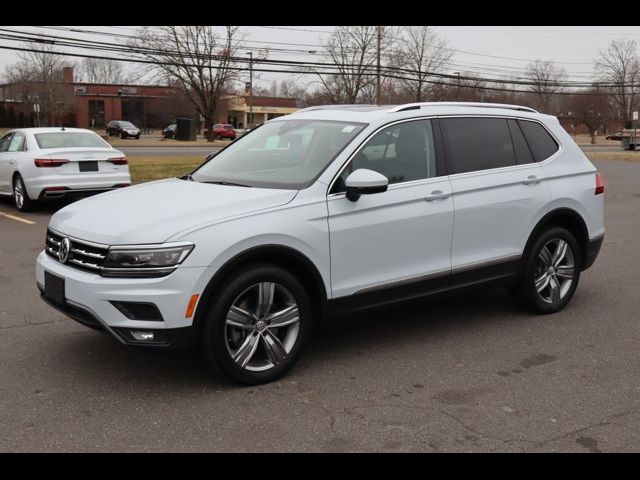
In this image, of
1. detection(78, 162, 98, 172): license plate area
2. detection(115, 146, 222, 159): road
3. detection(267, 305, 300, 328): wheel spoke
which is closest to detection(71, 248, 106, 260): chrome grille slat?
detection(267, 305, 300, 328): wheel spoke

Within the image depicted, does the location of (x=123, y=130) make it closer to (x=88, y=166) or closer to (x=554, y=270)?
(x=88, y=166)

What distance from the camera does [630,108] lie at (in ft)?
274

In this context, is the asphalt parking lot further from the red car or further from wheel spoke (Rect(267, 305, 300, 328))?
the red car

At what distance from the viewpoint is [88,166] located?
12070mm

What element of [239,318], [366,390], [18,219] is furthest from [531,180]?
[18,219]

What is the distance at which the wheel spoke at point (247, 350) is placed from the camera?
14.0 ft

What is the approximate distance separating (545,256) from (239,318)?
2.99 meters

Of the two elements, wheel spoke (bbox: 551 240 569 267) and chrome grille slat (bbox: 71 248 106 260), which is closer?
chrome grille slat (bbox: 71 248 106 260)

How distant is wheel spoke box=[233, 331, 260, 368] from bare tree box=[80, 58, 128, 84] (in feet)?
334

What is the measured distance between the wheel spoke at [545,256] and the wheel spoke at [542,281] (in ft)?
0.29

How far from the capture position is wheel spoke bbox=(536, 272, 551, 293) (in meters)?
5.93

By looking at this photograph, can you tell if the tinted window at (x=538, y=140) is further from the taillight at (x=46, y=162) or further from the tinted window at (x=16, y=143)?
the tinted window at (x=16, y=143)
